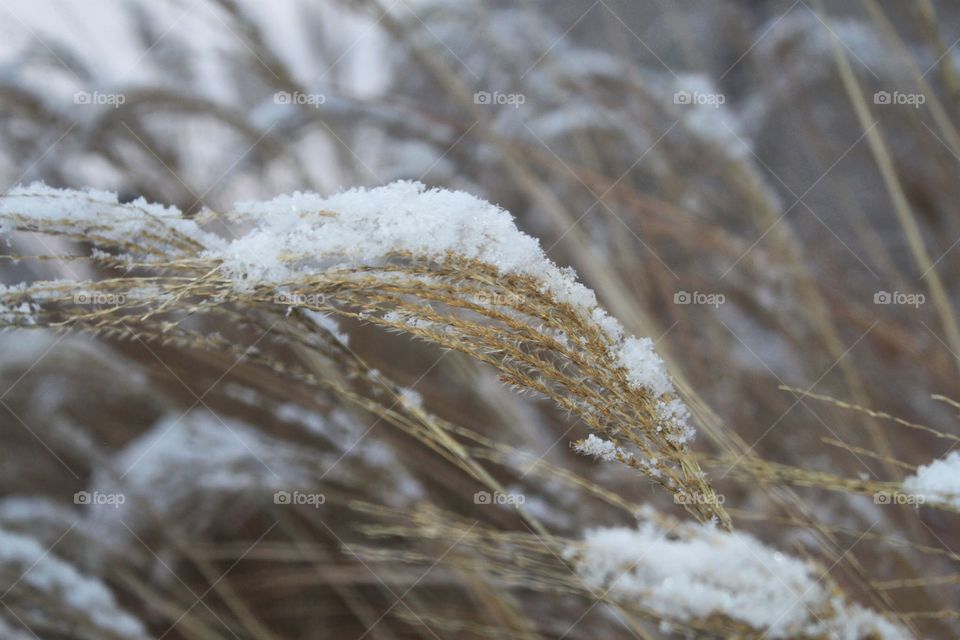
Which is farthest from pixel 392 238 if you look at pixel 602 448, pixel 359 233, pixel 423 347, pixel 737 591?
pixel 423 347

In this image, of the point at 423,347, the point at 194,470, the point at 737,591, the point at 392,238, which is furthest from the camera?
the point at 423,347

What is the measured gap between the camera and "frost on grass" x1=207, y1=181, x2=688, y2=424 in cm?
36

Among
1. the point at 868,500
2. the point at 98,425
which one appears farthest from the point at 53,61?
the point at 868,500

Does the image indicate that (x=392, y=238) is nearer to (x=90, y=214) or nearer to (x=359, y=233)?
(x=359, y=233)

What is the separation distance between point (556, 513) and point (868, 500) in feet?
1.48

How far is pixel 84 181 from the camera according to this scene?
4.89 feet

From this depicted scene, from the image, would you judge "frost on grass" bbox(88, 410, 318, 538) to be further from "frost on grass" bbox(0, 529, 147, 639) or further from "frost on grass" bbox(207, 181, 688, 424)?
"frost on grass" bbox(207, 181, 688, 424)

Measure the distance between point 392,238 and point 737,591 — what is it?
321 millimetres

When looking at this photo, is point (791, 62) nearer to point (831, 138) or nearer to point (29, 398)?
point (831, 138)

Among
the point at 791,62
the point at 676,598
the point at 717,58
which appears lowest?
the point at 676,598

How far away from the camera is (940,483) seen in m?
0.42

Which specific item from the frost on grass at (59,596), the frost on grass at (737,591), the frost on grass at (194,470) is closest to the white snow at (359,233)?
the frost on grass at (737,591)

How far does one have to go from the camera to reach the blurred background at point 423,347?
3.31ft

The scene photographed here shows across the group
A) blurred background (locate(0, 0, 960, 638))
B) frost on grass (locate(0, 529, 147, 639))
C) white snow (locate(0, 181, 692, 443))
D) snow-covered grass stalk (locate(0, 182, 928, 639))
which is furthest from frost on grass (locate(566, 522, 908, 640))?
frost on grass (locate(0, 529, 147, 639))
